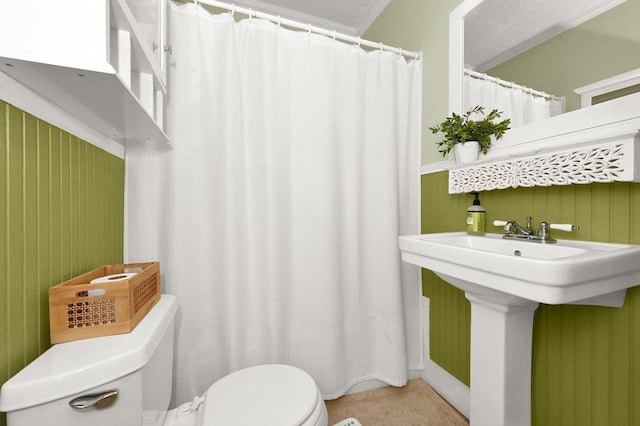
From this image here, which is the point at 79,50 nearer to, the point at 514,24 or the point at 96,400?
the point at 96,400

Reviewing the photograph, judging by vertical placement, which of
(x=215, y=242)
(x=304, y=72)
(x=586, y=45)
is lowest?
(x=215, y=242)

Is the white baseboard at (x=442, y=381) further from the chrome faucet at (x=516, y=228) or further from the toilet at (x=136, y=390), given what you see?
the toilet at (x=136, y=390)

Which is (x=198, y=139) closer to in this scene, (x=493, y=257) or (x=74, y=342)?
(x=74, y=342)

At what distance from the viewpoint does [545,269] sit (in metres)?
0.61

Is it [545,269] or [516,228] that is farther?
[516,228]

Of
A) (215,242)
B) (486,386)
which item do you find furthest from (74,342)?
(486,386)

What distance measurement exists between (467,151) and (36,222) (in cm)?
150

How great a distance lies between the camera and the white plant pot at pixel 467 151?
120cm

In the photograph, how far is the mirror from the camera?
0.84 m

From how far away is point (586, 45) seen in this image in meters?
0.91

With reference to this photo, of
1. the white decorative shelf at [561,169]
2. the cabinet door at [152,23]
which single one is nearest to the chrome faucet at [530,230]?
the white decorative shelf at [561,169]

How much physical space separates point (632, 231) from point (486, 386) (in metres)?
0.68

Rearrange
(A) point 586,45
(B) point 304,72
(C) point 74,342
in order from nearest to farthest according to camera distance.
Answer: (C) point 74,342, (A) point 586,45, (B) point 304,72

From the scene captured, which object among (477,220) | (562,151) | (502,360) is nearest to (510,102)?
(562,151)
